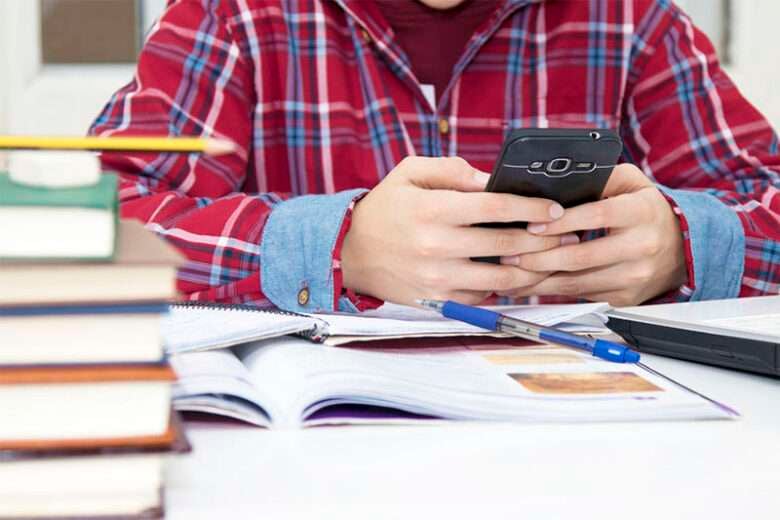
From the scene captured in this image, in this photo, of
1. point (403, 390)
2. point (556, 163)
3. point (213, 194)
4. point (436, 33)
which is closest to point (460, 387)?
point (403, 390)

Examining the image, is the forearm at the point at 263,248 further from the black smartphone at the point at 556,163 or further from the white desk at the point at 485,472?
the white desk at the point at 485,472

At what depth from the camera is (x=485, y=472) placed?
0.42 metres

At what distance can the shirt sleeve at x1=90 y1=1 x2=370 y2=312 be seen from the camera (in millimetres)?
880

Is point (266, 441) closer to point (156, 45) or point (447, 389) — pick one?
point (447, 389)

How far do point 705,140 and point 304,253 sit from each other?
1.95ft

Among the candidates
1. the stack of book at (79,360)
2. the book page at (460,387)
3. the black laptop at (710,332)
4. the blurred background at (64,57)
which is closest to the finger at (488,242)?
the black laptop at (710,332)

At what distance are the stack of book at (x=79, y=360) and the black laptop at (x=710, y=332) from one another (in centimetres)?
40

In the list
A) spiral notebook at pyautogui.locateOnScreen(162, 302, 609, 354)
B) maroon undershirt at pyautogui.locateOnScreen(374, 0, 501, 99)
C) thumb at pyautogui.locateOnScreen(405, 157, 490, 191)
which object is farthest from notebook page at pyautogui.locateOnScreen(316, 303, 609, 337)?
maroon undershirt at pyautogui.locateOnScreen(374, 0, 501, 99)

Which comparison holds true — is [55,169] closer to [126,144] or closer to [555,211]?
[126,144]

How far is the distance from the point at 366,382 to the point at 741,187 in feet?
2.67

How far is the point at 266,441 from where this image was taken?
456 millimetres

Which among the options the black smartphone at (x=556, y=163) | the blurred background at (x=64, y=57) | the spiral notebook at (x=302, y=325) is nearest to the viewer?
the spiral notebook at (x=302, y=325)

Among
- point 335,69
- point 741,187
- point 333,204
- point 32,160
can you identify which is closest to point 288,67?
point 335,69

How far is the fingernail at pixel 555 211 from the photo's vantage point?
2.54ft
